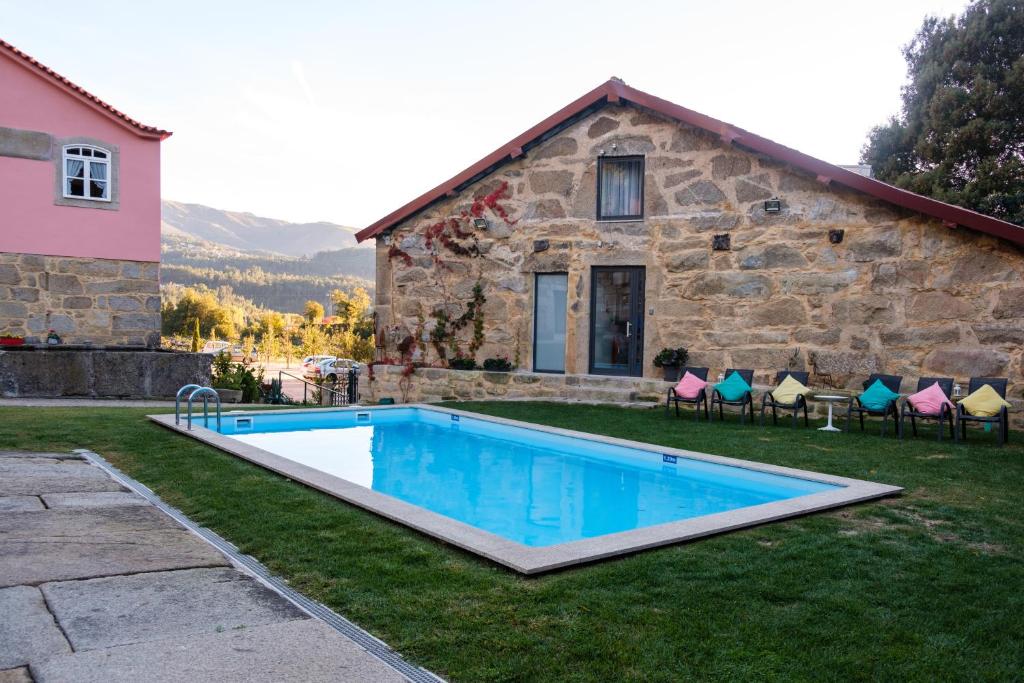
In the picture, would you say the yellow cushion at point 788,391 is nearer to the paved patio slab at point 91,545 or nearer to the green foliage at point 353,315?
the paved patio slab at point 91,545

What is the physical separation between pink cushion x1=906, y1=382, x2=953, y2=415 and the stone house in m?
1.39

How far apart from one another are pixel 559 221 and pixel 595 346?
2.41 metres

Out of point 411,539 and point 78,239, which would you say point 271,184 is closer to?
point 78,239

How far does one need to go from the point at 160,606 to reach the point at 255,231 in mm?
149635

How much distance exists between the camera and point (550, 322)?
1430 centimetres

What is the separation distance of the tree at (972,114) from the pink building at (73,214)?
2035 cm

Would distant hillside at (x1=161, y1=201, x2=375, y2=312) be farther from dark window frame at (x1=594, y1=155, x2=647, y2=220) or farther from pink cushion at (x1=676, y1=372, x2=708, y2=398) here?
pink cushion at (x1=676, y1=372, x2=708, y2=398)

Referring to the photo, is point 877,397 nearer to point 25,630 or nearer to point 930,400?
point 930,400

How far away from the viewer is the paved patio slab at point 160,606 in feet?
10.3

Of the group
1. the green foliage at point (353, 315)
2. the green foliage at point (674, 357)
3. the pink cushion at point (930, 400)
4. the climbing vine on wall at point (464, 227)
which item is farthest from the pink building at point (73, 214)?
the green foliage at point (353, 315)

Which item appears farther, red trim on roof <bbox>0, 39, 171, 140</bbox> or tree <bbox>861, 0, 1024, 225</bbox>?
tree <bbox>861, 0, 1024, 225</bbox>

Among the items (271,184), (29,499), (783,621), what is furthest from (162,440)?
(271,184)

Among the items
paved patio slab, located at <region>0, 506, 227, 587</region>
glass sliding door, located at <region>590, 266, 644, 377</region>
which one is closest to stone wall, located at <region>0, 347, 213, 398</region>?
glass sliding door, located at <region>590, 266, 644, 377</region>

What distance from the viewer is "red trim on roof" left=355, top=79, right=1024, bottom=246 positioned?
10.2 metres
